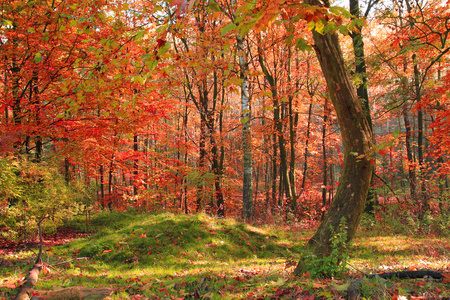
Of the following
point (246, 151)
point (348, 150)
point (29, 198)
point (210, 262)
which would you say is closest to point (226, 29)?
point (348, 150)

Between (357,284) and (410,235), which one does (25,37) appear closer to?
(357,284)

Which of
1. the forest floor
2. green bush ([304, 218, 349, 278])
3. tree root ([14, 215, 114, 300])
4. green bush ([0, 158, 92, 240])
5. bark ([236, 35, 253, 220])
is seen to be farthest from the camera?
bark ([236, 35, 253, 220])

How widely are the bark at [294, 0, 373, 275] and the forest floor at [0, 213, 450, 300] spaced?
21.9 inches

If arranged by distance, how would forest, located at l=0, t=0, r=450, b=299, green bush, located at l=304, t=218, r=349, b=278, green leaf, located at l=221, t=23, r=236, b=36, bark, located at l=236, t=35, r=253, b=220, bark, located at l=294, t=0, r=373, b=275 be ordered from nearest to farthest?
green leaf, located at l=221, t=23, r=236, b=36, forest, located at l=0, t=0, r=450, b=299, green bush, located at l=304, t=218, r=349, b=278, bark, located at l=294, t=0, r=373, b=275, bark, located at l=236, t=35, r=253, b=220

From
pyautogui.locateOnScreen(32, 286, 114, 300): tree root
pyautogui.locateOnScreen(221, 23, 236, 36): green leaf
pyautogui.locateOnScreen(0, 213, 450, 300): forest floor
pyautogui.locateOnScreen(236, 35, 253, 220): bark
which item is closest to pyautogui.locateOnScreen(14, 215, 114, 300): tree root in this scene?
pyautogui.locateOnScreen(32, 286, 114, 300): tree root

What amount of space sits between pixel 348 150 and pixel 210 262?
4.21m

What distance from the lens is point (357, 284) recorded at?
8.32 ft

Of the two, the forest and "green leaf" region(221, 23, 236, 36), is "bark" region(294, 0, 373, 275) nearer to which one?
the forest

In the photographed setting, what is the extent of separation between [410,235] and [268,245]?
4.56 m

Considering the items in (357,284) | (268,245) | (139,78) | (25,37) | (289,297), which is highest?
(25,37)

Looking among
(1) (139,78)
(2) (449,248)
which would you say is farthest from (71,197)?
(2) (449,248)

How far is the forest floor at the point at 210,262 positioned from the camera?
287cm

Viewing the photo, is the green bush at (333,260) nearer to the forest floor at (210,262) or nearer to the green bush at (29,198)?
the forest floor at (210,262)

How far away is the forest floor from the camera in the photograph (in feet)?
9.40
